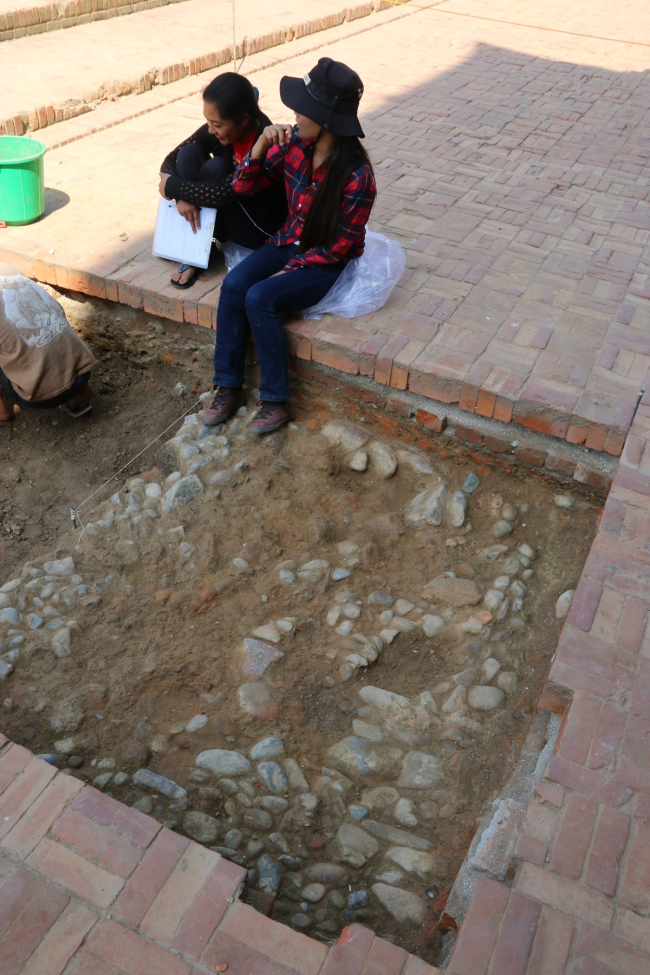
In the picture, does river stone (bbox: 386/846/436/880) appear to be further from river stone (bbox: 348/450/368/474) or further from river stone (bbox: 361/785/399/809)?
river stone (bbox: 348/450/368/474)

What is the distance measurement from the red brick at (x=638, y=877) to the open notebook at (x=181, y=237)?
3.16m

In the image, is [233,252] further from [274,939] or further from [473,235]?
[274,939]

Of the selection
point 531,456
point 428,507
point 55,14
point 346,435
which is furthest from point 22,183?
point 55,14

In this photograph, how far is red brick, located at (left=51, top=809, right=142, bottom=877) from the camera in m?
1.93

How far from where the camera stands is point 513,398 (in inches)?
128

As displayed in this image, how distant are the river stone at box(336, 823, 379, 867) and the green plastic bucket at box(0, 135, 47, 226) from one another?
12.4 ft

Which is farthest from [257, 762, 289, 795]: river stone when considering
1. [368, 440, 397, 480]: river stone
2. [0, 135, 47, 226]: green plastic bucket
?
[0, 135, 47, 226]: green plastic bucket

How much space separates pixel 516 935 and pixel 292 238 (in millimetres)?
2969

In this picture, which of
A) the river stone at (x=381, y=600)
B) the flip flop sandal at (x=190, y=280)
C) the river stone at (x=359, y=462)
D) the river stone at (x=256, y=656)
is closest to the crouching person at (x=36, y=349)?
the flip flop sandal at (x=190, y=280)

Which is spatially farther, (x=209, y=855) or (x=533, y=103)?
(x=533, y=103)

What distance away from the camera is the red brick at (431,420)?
3412 mm

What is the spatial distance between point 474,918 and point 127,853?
88 cm

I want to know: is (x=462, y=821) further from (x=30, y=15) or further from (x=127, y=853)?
(x=30, y=15)

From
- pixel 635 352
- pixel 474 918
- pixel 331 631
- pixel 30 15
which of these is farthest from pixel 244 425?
pixel 30 15
